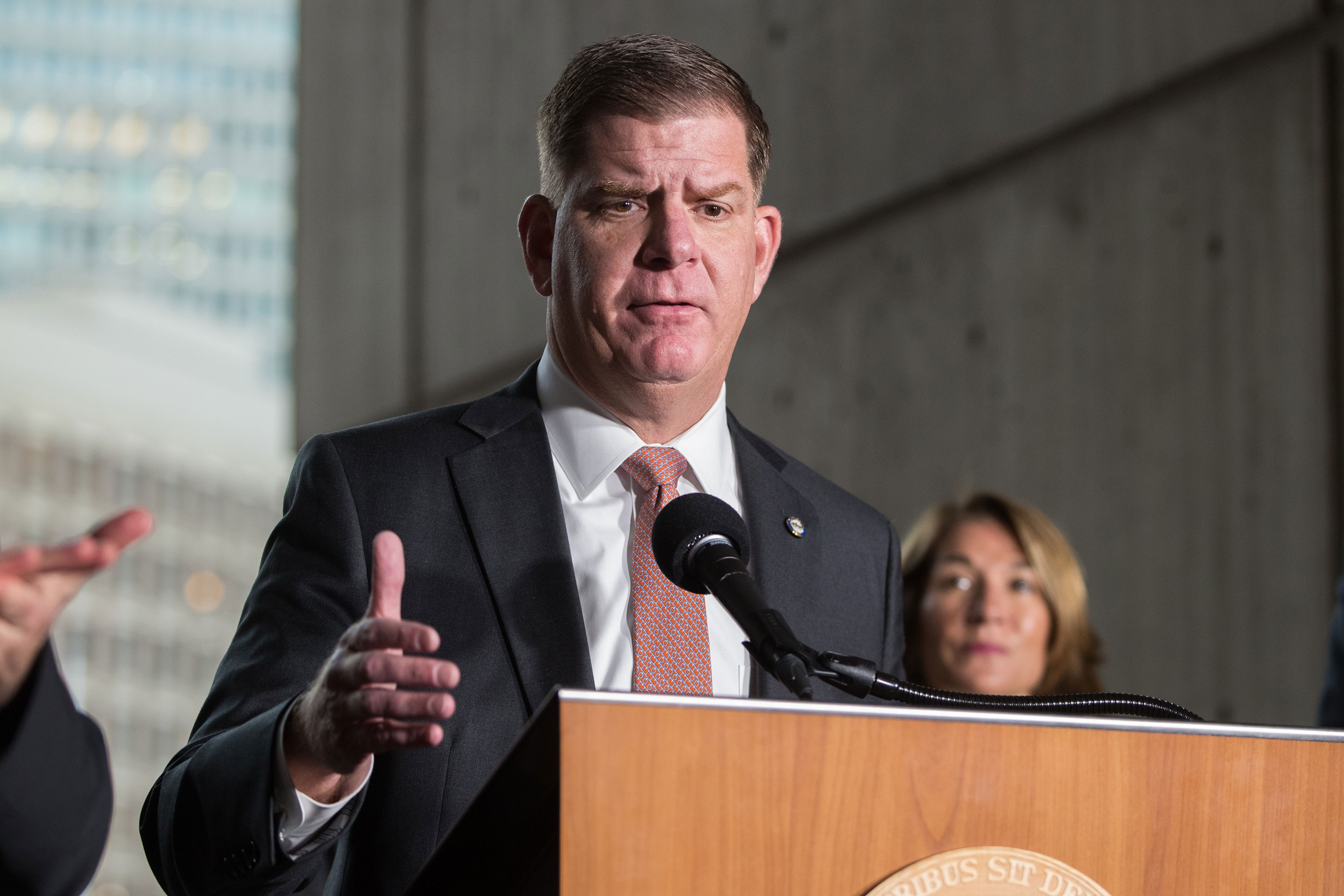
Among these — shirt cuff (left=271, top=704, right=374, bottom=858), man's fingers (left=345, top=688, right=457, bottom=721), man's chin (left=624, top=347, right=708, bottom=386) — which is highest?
man's chin (left=624, top=347, right=708, bottom=386)

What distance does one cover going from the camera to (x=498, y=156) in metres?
4.48

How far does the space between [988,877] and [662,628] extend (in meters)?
0.65

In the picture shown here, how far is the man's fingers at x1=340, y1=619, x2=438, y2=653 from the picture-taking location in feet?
3.10

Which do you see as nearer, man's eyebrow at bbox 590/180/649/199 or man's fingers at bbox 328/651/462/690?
man's fingers at bbox 328/651/462/690

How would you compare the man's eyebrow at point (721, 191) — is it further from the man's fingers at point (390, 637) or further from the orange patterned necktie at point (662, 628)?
the man's fingers at point (390, 637)

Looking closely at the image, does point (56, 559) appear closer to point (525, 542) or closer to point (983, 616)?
point (525, 542)

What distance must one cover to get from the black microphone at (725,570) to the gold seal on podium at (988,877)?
17 cm

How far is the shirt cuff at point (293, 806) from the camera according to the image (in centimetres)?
116

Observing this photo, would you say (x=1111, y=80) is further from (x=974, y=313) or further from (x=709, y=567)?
(x=709, y=567)

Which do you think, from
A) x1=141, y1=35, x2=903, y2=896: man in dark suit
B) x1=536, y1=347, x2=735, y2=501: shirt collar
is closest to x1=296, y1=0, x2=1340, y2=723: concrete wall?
x1=141, y1=35, x2=903, y2=896: man in dark suit

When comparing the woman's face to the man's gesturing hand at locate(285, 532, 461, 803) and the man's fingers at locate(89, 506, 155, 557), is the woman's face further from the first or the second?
the man's fingers at locate(89, 506, 155, 557)

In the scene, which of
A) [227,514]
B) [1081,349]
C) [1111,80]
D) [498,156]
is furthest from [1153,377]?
[227,514]

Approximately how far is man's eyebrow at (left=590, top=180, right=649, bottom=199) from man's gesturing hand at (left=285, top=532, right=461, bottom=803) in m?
0.66

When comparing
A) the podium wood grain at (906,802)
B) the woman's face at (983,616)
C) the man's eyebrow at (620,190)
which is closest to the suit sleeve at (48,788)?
the podium wood grain at (906,802)
